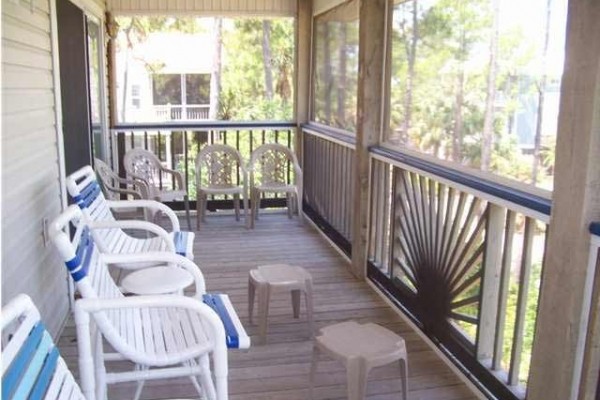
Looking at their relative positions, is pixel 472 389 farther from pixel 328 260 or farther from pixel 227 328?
pixel 328 260

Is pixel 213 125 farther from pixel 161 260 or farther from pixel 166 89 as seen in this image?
pixel 161 260

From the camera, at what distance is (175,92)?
8.06 meters

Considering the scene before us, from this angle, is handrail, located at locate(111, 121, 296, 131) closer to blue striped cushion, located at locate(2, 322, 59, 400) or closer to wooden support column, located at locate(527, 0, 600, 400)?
wooden support column, located at locate(527, 0, 600, 400)

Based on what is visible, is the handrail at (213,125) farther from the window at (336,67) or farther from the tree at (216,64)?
the tree at (216,64)

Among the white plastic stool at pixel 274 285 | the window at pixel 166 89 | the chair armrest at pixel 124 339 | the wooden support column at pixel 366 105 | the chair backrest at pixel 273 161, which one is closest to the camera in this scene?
the chair armrest at pixel 124 339

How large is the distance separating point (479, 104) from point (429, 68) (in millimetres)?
653

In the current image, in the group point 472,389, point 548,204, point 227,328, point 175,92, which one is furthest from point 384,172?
point 175,92

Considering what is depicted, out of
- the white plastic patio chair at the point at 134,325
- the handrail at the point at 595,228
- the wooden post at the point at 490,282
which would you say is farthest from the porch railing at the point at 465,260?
the white plastic patio chair at the point at 134,325

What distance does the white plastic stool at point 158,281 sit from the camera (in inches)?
94.1

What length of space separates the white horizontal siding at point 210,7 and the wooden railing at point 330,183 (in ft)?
4.20

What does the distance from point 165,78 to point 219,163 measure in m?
2.97

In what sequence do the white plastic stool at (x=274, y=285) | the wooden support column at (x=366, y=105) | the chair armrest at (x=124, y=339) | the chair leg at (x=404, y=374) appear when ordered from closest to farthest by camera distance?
1. the chair armrest at (x=124, y=339)
2. the chair leg at (x=404, y=374)
3. the white plastic stool at (x=274, y=285)
4. the wooden support column at (x=366, y=105)

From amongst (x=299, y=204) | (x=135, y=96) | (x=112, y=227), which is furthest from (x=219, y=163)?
(x=112, y=227)

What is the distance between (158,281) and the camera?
8.09 feet
